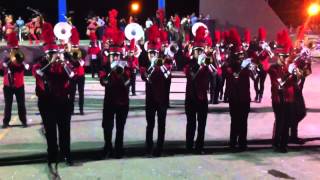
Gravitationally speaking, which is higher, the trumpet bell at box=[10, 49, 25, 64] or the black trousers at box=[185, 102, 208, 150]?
the trumpet bell at box=[10, 49, 25, 64]

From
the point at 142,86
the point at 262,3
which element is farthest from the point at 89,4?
the point at 142,86

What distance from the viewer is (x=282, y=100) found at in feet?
31.3

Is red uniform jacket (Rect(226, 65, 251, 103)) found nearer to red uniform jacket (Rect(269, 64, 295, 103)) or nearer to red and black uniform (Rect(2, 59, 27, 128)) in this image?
red uniform jacket (Rect(269, 64, 295, 103))

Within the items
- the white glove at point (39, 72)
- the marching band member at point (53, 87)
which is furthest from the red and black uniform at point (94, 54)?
the white glove at point (39, 72)

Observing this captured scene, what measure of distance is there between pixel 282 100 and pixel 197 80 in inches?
66.2

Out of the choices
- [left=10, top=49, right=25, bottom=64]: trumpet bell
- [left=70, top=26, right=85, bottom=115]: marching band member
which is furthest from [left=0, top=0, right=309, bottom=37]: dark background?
[left=10, top=49, right=25, bottom=64]: trumpet bell

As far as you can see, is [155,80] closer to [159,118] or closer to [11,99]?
[159,118]

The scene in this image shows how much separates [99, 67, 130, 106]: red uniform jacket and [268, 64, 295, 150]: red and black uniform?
2720 millimetres

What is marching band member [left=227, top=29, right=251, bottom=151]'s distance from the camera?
9430 mm

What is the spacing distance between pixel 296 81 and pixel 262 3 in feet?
68.3

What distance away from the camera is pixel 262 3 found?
29.5 metres

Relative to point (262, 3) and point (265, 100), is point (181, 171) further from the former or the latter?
point (262, 3)

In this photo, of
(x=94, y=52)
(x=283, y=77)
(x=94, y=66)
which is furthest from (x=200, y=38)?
(x=94, y=66)

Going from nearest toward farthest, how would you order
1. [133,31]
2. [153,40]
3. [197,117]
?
1. [153,40]
2. [197,117]
3. [133,31]
